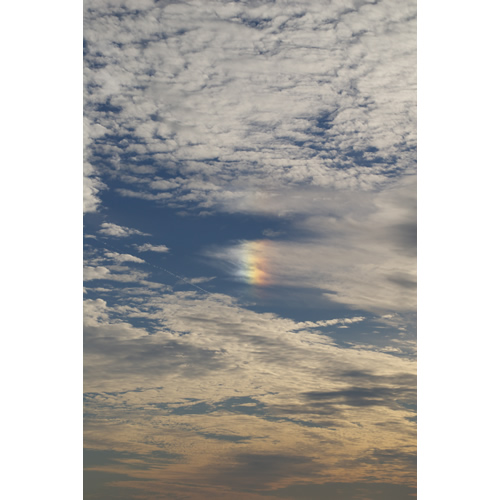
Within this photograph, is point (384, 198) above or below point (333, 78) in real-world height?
below

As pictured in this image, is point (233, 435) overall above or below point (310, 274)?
below

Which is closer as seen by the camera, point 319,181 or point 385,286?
point 385,286

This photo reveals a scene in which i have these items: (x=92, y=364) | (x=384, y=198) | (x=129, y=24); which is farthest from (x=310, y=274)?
(x=129, y=24)

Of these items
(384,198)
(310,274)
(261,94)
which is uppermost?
(261,94)

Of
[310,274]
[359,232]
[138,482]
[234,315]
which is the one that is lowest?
[138,482]

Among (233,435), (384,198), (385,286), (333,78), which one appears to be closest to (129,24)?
(333,78)

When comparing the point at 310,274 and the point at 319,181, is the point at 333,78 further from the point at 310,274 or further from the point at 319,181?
the point at 310,274

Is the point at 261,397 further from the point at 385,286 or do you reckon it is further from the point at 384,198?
the point at 384,198
